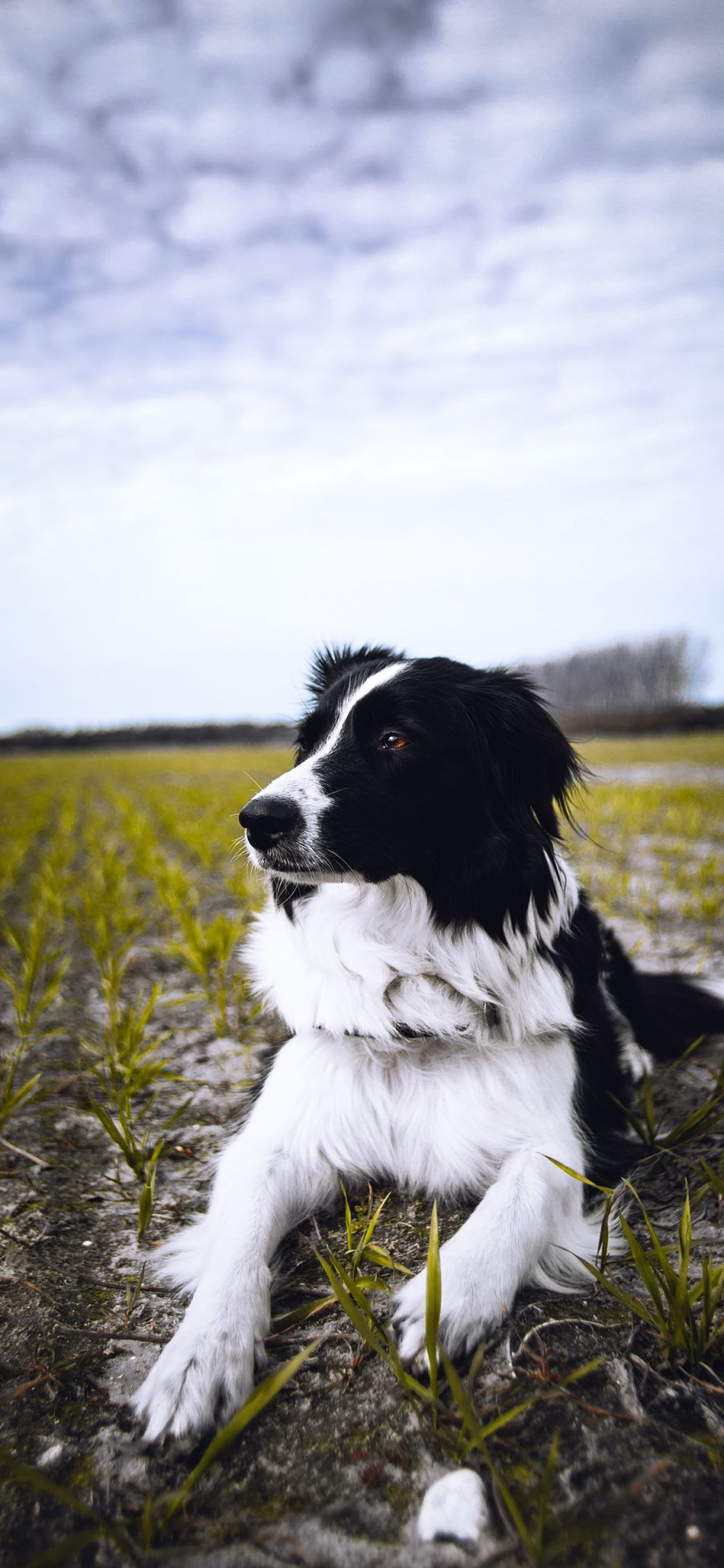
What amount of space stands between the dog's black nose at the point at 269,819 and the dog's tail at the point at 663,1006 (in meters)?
1.49

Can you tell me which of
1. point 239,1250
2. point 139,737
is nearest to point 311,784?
point 239,1250

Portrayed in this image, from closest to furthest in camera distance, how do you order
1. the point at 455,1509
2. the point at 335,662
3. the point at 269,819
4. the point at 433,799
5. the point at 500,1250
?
the point at 455,1509
the point at 500,1250
the point at 269,819
the point at 433,799
the point at 335,662

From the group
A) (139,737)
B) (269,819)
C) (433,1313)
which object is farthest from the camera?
(139,737)

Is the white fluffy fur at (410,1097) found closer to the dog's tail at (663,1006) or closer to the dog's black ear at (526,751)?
the dog's black ear at (526,751)

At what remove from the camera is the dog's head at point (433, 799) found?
2.13 metres

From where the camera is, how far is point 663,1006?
3.10 meters

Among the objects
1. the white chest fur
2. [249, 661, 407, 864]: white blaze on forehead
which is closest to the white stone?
the white chest fur

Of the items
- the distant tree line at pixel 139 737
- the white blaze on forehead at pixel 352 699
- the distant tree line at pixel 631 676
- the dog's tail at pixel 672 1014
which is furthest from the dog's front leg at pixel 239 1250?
the distant tree line at pixel 631 676

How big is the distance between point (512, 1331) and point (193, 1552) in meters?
0.68

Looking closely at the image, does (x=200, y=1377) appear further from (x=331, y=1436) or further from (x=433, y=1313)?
(x=433, y=1313)

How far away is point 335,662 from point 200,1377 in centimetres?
221

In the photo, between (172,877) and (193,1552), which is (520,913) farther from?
(172,877)

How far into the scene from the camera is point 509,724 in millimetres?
2287

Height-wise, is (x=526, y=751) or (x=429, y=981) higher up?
(x=526, y=751)
